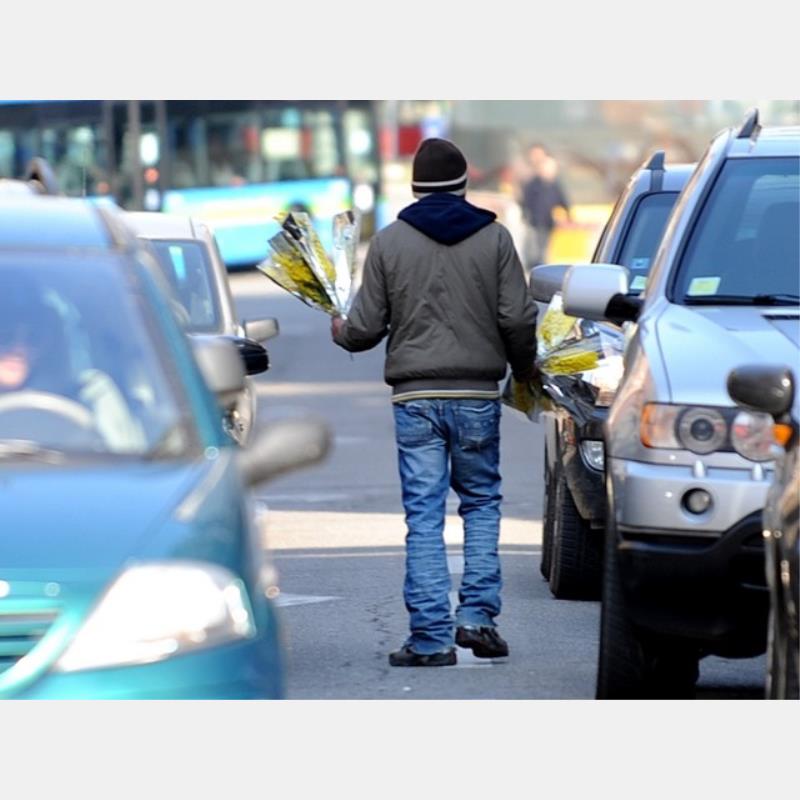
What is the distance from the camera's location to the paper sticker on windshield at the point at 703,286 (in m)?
7.98

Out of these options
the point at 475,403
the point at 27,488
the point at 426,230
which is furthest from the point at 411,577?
the point at 27,488

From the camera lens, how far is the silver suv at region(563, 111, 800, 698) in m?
6.94

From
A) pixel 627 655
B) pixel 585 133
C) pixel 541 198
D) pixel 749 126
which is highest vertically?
pixel 749 126

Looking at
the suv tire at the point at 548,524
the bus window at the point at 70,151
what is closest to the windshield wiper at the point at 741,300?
the suv tire at the point at 548,524

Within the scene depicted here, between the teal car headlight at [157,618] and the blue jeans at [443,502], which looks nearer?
the teal car headlight at [157,618]

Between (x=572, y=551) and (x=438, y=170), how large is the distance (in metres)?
2.19

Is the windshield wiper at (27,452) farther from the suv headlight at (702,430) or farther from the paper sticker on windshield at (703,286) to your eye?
the paper sticker on windshield at (703,286)

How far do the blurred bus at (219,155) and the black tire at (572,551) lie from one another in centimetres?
2882

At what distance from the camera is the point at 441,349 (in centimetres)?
870

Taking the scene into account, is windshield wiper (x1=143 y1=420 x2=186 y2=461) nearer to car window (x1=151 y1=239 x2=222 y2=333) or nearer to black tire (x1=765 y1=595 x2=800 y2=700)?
black tire (x1=765 y1=595 x2=800 y2=700)

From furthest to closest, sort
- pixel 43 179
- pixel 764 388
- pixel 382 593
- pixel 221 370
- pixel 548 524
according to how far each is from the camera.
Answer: pixel 548 524, pixel 382 593, pixel 43 179, pixel 764 388, pixel 221 370

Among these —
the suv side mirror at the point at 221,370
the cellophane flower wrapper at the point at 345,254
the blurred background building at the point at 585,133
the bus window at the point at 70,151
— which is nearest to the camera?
the suv side mirror at the point at 221,370

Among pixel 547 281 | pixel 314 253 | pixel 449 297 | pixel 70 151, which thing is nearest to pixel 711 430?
pixel 449 297

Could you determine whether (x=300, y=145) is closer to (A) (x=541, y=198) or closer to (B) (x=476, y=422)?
(A) (x=541, y=198)
